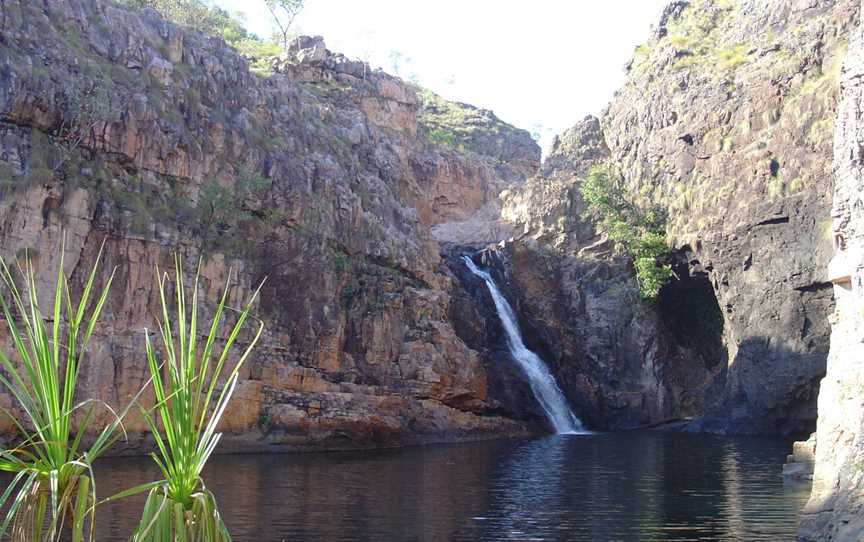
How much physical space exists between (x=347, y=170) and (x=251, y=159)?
25.1 feet

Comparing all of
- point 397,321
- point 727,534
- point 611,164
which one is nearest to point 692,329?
point 611,164

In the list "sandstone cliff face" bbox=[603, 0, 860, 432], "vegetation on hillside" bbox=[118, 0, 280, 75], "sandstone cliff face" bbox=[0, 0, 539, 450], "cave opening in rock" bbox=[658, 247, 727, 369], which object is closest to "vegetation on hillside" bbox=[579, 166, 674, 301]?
"sandstone cliff face" bbox=[603, 0, 860, 432]

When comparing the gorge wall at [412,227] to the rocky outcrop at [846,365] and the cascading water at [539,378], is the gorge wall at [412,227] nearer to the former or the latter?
the cascading water at [539,378]

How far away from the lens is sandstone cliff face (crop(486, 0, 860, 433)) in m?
50.0

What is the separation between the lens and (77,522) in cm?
638

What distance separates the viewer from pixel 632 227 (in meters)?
61.8

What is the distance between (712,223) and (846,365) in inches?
1467

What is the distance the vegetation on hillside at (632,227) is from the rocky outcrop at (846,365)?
35.6 meters

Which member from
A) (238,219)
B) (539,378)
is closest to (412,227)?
(539,378)

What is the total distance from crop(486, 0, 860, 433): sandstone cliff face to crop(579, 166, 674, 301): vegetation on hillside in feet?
3.15

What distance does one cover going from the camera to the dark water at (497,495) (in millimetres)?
20594

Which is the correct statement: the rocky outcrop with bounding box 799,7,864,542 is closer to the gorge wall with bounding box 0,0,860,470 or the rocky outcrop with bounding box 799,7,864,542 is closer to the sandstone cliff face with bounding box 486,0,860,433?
the gorge wall with bounding box 0,0,860,470

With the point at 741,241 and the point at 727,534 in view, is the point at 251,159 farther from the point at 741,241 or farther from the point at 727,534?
the point at 727,534

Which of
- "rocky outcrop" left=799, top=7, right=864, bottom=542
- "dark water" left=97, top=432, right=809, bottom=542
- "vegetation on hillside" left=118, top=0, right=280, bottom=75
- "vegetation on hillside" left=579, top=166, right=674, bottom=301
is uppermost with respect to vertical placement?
"vegetation on hillside" left=118, top=0, right=280, bottom=75
